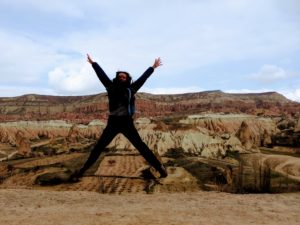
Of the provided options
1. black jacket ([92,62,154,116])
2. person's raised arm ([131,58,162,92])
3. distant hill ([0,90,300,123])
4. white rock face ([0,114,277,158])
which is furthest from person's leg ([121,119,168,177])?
distant hill ([0,90,300,123])

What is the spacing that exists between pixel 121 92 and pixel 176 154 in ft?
129

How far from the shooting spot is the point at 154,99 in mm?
173375

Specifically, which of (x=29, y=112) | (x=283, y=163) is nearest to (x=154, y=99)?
(x=29, y=112)

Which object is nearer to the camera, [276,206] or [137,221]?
[137,221]

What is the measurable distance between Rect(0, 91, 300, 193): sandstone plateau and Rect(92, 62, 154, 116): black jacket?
9044mm

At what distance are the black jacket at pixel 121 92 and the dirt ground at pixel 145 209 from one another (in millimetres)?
2280

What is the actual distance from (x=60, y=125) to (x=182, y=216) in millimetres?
116394

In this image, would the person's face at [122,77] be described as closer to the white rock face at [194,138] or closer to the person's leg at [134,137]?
the person's leg at [134,137]

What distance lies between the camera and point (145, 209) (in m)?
11.1

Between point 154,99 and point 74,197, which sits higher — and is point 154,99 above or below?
above

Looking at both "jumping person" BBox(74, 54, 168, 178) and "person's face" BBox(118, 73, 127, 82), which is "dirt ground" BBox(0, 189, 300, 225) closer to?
"jumping person" BBox(74, 54, 168, 178)

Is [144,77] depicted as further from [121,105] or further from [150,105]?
[150,105]

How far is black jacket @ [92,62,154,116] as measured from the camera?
32.2 feet

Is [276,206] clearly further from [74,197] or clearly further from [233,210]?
[74,197]
